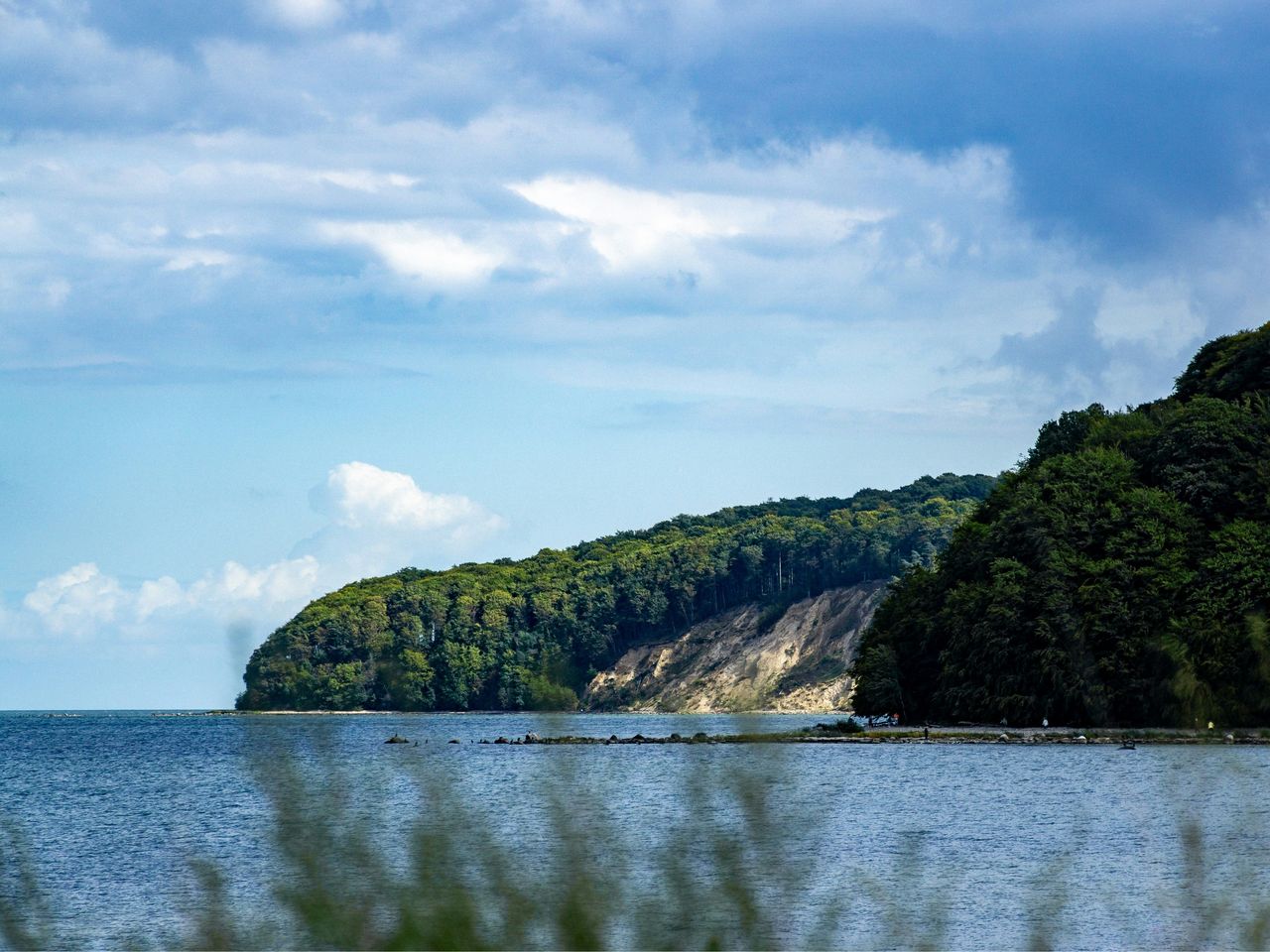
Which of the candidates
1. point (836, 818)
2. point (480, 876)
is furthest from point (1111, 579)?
point (480, 876)

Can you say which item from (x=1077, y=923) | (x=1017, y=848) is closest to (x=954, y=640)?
(x=1017, y=848)

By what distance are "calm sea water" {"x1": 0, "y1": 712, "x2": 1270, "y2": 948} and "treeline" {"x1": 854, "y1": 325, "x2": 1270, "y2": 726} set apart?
8804mm

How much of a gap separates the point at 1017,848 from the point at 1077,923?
487 inches

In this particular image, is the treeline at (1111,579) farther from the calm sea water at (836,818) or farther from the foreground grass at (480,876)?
the foreground grass at (480,876)

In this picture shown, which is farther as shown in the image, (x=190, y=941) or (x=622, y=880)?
(x=622, y=880)

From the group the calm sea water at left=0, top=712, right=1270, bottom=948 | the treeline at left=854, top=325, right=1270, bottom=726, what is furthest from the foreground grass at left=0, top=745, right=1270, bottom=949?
the treeline at left=854, top=325, right=1270, bottom=726

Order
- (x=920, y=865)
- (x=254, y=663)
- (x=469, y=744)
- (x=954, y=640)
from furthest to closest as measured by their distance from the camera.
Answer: (x=469, y=744) → (x=954, y=640) → (x=920, y=865) → (x=254, y=663)

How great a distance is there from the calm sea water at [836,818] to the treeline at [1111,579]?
8804 millimetres

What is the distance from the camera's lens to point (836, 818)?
45.9m

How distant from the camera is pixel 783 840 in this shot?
195 inches

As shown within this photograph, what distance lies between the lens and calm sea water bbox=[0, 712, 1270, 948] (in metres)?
5.22

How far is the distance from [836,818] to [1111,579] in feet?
162

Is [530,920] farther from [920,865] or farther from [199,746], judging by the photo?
[199,746]

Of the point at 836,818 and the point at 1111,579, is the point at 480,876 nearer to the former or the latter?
the point at 836,818
